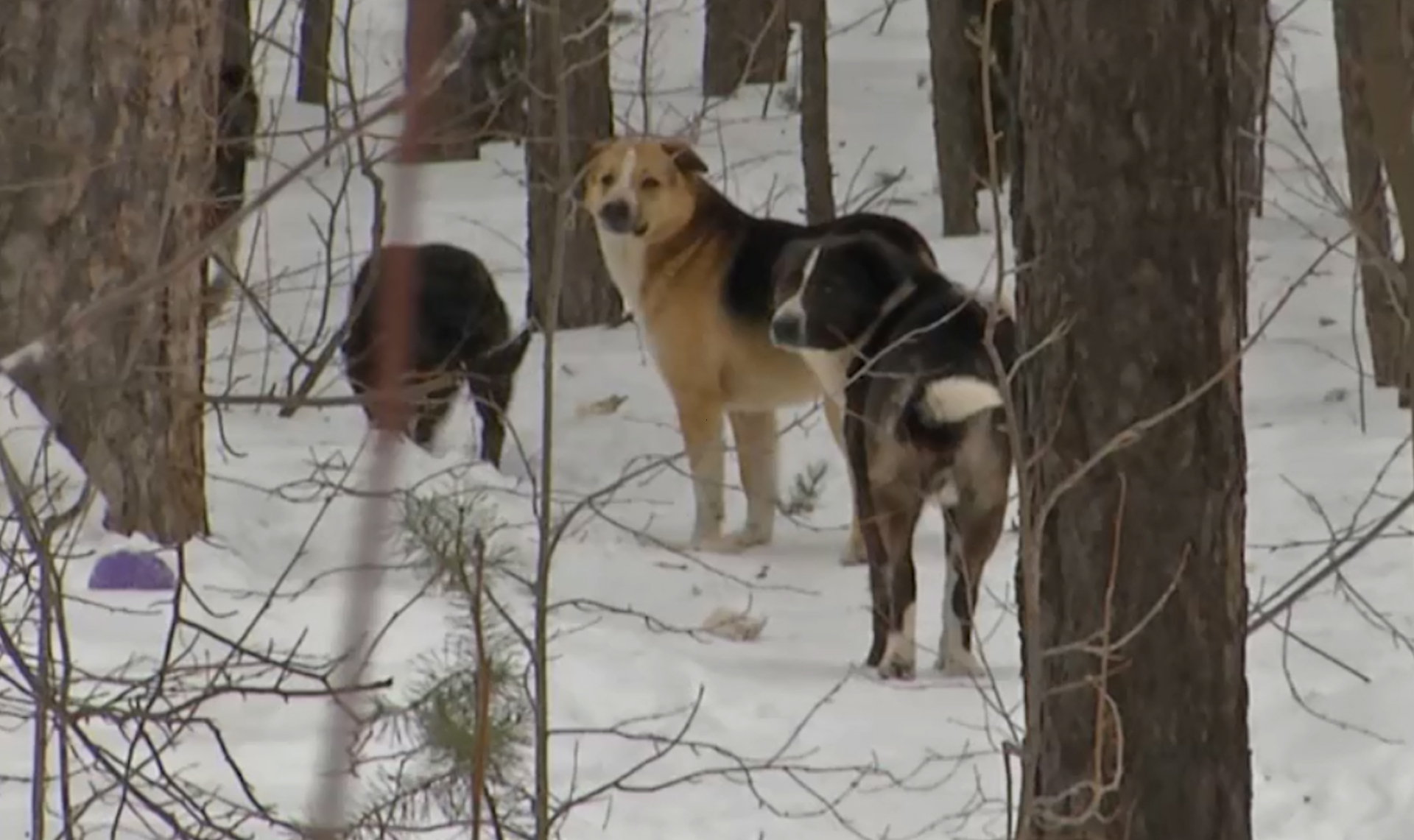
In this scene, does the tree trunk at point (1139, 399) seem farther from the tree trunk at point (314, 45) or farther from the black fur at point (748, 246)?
the black fur at point (748, 246)

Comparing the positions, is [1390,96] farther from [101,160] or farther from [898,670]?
[898,670]

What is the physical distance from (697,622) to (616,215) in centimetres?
219

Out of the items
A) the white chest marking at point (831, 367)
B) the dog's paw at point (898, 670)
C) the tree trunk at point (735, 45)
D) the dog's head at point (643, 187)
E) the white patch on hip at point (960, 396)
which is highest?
the tree trunk at point (735, 45)

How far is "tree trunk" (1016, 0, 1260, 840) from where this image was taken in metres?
4.23

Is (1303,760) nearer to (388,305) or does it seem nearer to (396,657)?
(396,657)

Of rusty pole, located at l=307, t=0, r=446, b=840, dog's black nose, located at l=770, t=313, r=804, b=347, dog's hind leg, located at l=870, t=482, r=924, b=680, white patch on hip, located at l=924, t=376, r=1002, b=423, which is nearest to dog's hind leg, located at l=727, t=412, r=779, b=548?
dog's black nose, located at l=770, t=313, r=804, b=347

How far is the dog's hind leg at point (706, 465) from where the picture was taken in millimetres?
9359

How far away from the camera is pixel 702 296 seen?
32.3 feet

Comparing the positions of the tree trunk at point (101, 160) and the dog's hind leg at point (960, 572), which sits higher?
the tree trunk at point (101, 160)

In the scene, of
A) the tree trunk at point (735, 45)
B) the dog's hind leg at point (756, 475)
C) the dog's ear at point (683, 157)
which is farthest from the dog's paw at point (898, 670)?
the tree trunk at point (735, 45)

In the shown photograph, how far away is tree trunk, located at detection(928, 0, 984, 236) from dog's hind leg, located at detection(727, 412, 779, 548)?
5.44m

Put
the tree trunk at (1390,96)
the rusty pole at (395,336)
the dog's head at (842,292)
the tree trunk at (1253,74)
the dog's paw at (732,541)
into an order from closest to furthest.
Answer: the rusty pole at (395,336), the tree trunk at (1390,96), the dog's head at (842,292), the tree trunk at (1253,74), the dog's paw at (732,541)

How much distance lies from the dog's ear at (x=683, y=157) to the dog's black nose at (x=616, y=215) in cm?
28

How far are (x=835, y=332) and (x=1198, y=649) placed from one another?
10.6 feet
